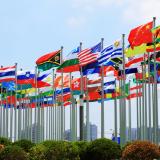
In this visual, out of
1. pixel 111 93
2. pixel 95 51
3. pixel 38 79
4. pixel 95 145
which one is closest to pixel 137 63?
pixel 95 51

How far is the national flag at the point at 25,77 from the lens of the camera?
58250mm

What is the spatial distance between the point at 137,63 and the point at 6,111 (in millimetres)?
37780

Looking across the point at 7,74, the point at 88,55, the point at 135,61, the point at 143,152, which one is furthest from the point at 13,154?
the point at 7,74

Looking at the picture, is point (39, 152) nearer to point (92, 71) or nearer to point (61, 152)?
point (61, 152)

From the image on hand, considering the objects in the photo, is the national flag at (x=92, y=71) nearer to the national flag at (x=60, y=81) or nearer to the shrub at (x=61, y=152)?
the national flag at (x=60, y=81)

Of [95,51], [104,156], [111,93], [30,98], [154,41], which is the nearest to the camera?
[104,156]

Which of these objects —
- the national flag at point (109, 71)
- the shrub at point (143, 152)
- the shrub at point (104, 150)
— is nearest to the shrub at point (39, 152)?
the shrub at point (104, 150)

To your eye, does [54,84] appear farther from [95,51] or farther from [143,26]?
[143,26]

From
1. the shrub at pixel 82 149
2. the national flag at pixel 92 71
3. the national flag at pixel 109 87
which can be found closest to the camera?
the shrub at pixel 82 149

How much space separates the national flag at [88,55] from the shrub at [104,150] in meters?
11.7

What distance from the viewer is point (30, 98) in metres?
76.9

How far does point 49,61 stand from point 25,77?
12469mm

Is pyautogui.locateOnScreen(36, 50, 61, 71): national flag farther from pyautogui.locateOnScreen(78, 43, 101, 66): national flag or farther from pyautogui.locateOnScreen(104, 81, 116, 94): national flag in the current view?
pyautogui.locateOnScreen(104, 81, 116, 94): national flag

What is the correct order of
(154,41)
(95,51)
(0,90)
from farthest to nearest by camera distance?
(0,90) < (95,51) < (154,41)
